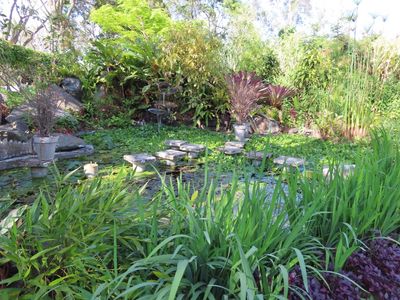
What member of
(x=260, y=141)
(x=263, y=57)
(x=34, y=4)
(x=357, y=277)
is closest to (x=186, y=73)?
(x=260, y=141)

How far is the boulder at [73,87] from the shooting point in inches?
338

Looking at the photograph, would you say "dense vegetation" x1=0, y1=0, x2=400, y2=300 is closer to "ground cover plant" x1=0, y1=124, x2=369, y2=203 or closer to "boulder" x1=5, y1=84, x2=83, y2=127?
"ground cover plant" x1=0, y1=124, x2=369, y2=203

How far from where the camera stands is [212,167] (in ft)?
14.4

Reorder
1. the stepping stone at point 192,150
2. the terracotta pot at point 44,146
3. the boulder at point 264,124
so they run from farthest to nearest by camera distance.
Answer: the boulder at point 264,124
the stepping stone at point 192,150
the terracotta pot at point 44,146

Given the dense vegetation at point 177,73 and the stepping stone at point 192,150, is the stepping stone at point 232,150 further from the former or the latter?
the dense vegetation at point 177,73

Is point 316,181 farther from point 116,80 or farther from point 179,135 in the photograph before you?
point 116,80

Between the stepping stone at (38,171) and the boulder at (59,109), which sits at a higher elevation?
the boulder at (59,109)

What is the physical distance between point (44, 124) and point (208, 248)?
385 cm

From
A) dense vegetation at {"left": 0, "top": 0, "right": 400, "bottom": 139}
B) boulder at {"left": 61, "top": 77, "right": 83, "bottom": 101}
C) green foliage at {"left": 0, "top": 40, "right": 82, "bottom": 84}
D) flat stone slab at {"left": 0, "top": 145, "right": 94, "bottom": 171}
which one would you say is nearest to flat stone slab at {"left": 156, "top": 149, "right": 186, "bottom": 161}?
flat stone slab at {"left": 0, "top": 145, "right": 94, "bottom": 171}

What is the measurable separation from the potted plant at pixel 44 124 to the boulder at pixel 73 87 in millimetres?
4226

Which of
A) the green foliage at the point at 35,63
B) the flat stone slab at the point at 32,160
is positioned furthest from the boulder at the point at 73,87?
the flat stone slab at the point at 32,160

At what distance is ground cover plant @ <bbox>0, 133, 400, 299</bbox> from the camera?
114 centimetres

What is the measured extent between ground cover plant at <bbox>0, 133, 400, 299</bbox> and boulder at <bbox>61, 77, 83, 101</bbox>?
7513mm

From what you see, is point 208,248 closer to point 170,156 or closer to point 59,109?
point 170,156
